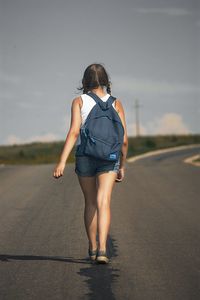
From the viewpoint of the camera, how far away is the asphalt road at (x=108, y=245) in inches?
250

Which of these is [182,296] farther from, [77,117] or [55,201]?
[55,201]

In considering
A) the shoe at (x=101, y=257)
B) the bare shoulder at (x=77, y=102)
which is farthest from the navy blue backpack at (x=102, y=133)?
the shoe at (x=101, y=257)

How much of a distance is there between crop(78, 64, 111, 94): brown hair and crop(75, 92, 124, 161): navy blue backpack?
14cm

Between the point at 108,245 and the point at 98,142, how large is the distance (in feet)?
5.59

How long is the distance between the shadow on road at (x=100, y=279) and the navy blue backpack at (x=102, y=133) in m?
1.07

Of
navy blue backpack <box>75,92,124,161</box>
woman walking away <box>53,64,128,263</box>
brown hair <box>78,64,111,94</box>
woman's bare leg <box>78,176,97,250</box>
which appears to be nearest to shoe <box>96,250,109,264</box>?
woman walking away <box>53,64,128,263</box>

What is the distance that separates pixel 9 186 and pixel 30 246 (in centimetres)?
988

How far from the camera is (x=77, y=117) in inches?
306

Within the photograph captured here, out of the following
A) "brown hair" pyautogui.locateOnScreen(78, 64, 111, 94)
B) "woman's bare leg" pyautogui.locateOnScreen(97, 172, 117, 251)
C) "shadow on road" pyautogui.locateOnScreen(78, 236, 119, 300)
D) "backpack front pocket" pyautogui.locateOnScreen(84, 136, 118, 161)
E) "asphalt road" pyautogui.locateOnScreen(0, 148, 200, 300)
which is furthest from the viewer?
"brown hair" pyautogui.locateOnScreen(78, 64, 111, 94)

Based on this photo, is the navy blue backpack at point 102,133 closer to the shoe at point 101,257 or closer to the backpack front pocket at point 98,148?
the backpack front pocket at point 98,148

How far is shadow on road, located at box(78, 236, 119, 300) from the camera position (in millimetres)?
6070

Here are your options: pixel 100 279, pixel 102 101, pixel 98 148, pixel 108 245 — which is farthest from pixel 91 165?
pixel 108 245

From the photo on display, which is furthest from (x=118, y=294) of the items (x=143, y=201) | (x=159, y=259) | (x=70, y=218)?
(x=143, y=201)

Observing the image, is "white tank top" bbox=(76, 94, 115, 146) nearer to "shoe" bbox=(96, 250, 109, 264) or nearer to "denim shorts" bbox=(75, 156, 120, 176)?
"denim shorts" bbox=(75, 156, 120, 176)
